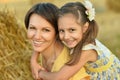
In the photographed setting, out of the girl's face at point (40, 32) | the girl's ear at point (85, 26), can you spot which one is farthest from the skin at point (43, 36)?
the girl's ear at point (85, 26)

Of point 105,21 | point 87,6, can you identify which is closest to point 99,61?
point 87,6

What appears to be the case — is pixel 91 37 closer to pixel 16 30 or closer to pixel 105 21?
pixel 16 30

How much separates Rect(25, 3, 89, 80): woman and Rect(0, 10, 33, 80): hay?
30 centimetres

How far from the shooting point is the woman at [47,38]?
545 cm

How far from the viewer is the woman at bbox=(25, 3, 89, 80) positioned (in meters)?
5.45

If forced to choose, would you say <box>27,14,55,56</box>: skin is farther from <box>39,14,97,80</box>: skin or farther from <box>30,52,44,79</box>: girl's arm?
<box>30,52,44,79</box>: girl's arm

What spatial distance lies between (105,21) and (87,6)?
1065cm

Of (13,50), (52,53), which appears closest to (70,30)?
(52,53)

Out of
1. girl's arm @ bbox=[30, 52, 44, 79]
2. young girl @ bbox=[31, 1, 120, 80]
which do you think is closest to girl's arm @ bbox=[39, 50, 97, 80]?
young girl @ bbox=[31, 1, 120, 80]

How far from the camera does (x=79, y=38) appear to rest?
5395 millimetres

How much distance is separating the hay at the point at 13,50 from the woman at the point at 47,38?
1.00 ft

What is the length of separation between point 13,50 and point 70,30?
0.93m

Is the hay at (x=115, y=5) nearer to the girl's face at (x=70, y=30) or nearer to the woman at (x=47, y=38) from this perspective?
the woman at (x=47, y=38)

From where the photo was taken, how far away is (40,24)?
5.45m
